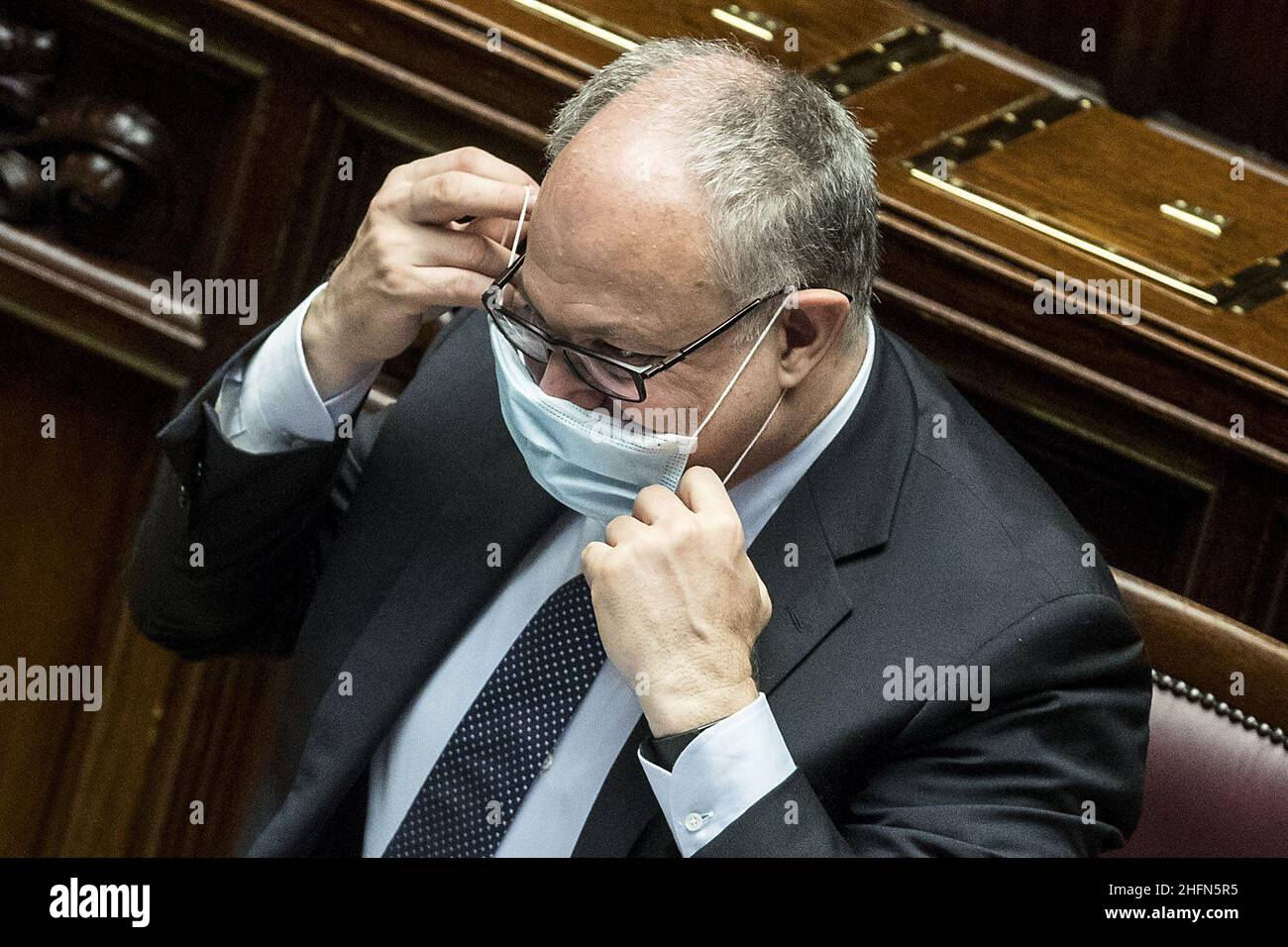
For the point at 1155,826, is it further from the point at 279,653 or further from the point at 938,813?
the point at 279,653

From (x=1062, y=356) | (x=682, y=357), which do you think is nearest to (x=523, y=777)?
(x=682, y=357)

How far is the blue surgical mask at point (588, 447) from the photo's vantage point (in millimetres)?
1618

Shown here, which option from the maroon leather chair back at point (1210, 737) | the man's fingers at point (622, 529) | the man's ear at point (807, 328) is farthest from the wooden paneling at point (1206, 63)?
the man's fingers at point (622, 529)

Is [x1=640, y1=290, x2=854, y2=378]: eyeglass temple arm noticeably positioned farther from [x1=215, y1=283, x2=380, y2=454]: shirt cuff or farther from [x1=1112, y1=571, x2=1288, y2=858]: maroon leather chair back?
[x1=1112, y1=571, x2=1288, y2=858]: maroon leather chair back

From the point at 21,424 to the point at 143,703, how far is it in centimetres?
42

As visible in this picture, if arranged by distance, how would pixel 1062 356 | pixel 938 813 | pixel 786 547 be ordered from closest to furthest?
pixel 938 813 → pixel 786 547 → pixel 1062 356

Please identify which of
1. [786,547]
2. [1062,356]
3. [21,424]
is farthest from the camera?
[21,424]

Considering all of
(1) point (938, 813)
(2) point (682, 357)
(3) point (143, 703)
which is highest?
(2) point (682, 357)

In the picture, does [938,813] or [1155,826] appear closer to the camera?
[938,813]

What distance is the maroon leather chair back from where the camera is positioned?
1.74 m

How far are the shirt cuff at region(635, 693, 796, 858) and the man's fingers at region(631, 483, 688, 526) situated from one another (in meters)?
0.18

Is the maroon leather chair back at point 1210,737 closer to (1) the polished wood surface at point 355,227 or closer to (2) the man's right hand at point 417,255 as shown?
(1) the polished wood surface at point 355,227

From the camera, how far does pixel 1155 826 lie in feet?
5.79

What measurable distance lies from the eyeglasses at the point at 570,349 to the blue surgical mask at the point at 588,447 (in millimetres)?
24
